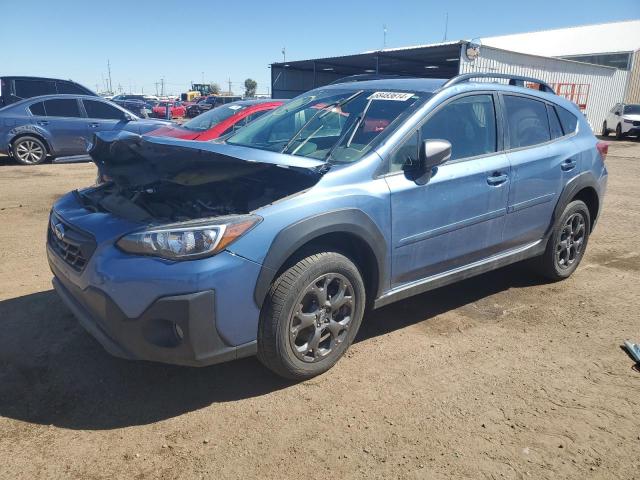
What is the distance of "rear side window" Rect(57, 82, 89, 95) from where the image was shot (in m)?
12.5

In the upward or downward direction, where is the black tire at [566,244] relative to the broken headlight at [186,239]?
downward

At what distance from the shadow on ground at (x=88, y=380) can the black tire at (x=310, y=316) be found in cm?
23

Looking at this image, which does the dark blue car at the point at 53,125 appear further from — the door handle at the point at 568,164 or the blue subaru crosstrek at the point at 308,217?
the door handle at the point at 568,164

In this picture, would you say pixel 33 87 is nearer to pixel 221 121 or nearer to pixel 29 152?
pixel 29 152

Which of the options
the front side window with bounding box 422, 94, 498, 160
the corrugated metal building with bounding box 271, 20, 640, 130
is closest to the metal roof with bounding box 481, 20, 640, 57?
the corrugated metal building with bounding box 271, 20, 640, 130

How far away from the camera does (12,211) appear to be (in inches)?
273

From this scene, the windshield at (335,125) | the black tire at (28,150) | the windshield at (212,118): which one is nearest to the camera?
the windshield at (335,125)

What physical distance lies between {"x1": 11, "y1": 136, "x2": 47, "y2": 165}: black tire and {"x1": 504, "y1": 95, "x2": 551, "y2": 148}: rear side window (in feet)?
33.9

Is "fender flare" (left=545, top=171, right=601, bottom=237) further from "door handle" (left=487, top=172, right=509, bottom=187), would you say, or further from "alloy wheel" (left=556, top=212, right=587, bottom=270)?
"door handle" (left=487, top=172, right=509, bottom=187)

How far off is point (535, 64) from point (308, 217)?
20117 millimetres

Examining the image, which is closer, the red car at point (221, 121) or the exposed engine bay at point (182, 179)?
the exposed engine bay at point (182, 179)

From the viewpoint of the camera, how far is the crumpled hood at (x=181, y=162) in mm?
2947

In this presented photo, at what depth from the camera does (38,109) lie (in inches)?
431

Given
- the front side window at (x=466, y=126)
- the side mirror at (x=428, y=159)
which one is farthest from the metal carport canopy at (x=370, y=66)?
the side mirror at (x=428, y=159)
